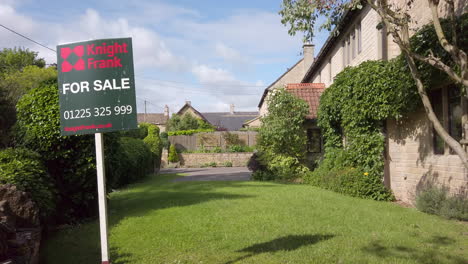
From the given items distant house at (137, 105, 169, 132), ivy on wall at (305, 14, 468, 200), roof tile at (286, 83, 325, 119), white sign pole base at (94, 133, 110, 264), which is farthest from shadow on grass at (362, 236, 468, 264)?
distant house at (137, 105, 169, 132)

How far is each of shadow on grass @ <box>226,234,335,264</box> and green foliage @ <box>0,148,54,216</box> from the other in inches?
134

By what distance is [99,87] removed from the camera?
4102 millimetres

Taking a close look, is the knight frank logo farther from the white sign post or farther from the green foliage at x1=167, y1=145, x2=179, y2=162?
the green foliage at x1=167, y1=145, x2=179, y2=162

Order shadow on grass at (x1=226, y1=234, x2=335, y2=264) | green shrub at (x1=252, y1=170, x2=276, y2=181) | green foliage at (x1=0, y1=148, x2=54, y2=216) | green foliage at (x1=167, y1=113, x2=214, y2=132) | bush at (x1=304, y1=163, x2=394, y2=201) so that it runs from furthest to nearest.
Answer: green foliage at (x1=167, y1=113, x2=214, y2=132), green shrub at (x1=252, y1=170, x2=276, y2=181), bush at (x1=304, y1=163, x2=394, y2=201), green foliage at (x1=0, y1=148, x2=54, y2=216), shadow on grass at (x1=226, y1=234, x2=335, y2=264)

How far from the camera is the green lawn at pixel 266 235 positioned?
5.50 metres

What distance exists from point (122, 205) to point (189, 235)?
4.14 metres

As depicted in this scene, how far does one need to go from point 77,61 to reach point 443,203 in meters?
7.72

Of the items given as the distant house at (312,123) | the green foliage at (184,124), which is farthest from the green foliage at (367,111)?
the green foliage at (184,124)

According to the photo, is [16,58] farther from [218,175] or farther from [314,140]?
[314,140]

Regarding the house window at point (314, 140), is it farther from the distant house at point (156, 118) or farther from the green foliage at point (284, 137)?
the distant house at point (156, 118)

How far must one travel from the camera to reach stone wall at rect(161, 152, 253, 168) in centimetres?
3105

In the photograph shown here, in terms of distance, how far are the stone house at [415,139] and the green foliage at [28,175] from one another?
704 centimetres

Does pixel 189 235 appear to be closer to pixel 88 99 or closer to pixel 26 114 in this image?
pixel 88 99

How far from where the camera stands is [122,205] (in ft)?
33.7
